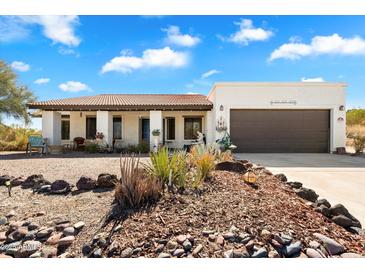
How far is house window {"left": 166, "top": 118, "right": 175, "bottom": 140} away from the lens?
2044cm

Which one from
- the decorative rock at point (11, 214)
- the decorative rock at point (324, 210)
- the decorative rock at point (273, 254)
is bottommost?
the decorative rock at point (273, 254)

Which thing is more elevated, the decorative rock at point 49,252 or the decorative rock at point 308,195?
the decorative rock at point 308,195

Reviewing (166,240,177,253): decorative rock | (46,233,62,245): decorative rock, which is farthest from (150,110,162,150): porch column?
(166,240,177,253): decorative rock

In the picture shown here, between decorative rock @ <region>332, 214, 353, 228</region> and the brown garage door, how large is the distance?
13112 mm

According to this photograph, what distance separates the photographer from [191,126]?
20.4 meters

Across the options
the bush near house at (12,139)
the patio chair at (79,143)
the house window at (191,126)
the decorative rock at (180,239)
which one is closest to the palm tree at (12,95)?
the bush near house at (12,139)

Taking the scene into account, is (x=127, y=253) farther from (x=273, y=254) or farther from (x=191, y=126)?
(x=191, y=126)

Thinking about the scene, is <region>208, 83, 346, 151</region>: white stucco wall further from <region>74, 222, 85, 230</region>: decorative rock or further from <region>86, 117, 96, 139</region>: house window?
<region>74, 222, 85, 230</region>: decorative rock

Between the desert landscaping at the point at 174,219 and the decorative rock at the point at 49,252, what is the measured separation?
0.6 inches

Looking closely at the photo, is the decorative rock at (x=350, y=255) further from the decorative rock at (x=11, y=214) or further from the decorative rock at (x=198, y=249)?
the decorative rock at (x=11, y=214)

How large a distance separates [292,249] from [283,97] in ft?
50.4

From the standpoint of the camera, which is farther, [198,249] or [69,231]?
[69,231]

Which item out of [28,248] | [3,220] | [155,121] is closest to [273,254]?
[28,248]

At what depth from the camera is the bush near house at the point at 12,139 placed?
2085 centimetres
